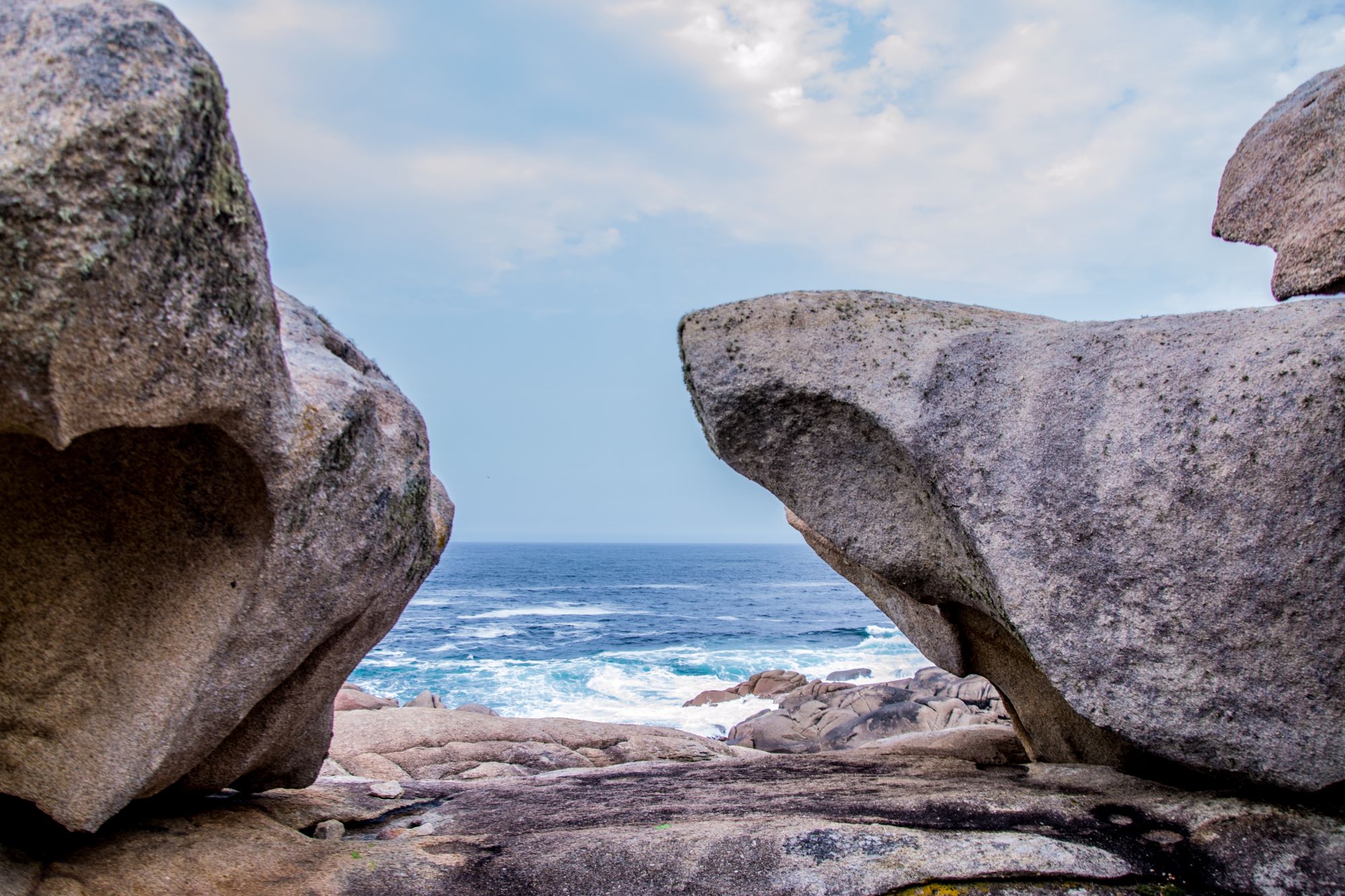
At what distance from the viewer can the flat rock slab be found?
15.4 ft

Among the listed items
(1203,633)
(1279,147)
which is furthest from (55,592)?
(1279,147)

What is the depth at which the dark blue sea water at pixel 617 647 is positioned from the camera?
2756 centimetres

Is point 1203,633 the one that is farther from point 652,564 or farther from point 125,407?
point 652,564

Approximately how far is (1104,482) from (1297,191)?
2902mm

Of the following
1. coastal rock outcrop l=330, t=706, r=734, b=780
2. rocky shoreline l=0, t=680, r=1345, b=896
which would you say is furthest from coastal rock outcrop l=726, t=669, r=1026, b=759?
rocky shoreline l=0, t=680, r=1345, b=896

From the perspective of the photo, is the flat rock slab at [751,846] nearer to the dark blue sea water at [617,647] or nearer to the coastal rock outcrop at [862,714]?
the coastal rock outcrop at [862,714]

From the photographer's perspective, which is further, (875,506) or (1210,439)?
(875,506)

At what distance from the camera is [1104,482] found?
5594 mm

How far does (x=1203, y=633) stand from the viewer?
5.30 metres

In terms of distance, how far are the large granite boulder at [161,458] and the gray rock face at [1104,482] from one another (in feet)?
9.52

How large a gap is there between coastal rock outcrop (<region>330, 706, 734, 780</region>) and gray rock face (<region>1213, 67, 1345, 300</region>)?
8.12 metres

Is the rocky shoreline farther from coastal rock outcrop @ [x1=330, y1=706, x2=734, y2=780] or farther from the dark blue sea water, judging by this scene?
the dark blue sea water

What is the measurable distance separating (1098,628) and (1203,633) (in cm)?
57

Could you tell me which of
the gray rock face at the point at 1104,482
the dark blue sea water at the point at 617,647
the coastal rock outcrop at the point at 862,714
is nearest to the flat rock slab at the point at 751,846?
the gray rock face at the point at 1104,482
